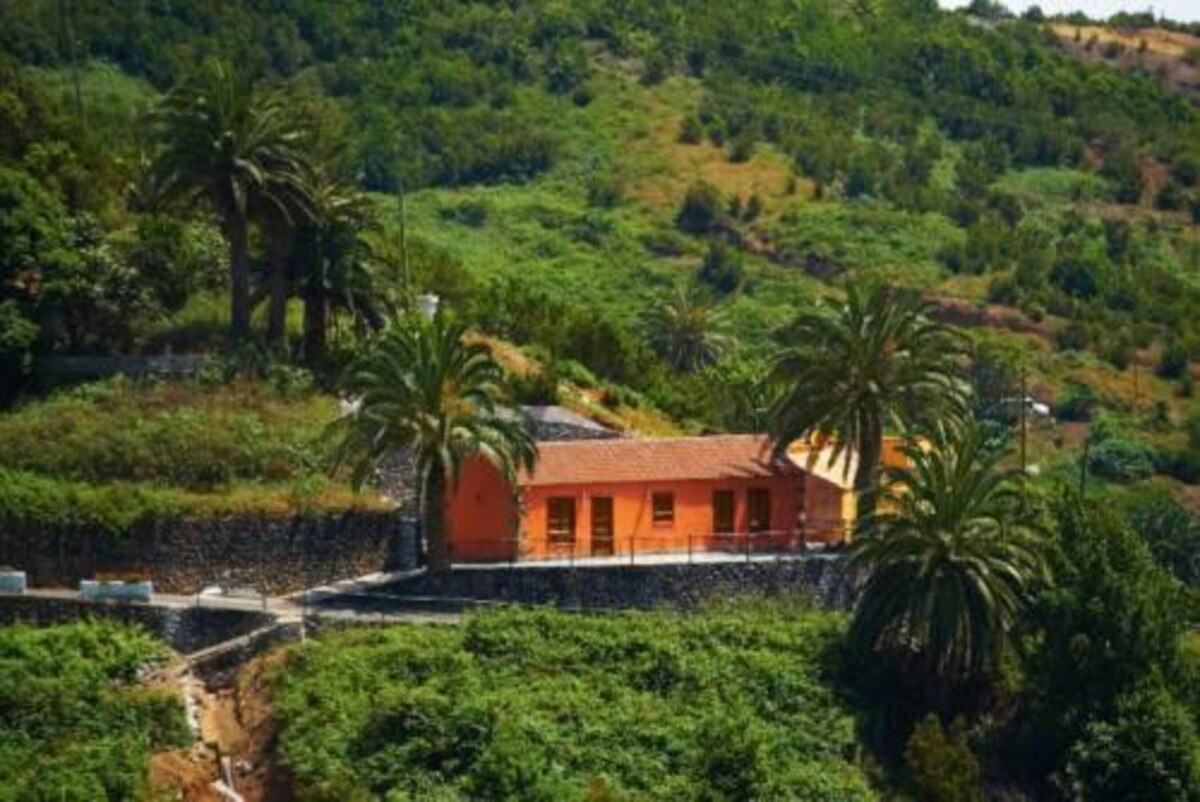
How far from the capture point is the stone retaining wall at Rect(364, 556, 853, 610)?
2480 inches

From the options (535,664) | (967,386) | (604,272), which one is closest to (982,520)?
(967,386)

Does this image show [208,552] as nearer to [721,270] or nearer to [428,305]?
[428,305]

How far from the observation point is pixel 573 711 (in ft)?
189

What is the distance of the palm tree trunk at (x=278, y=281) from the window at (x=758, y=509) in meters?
14.5

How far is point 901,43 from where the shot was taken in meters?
165

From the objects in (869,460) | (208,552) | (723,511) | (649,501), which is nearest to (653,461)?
(649,501)

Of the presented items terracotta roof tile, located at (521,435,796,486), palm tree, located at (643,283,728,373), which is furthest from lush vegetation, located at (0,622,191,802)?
palm tree, located at (643,283,728,373)

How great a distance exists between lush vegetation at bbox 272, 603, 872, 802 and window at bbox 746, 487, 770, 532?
169 inches

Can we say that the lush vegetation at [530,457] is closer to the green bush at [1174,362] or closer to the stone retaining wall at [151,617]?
the stone retaining wall at [151,617]

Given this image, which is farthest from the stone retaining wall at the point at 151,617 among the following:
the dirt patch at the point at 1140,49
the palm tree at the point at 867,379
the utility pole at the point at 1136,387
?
the dirt patch at the point at 1140,49

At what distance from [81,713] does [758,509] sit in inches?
784

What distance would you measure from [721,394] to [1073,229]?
62409mm

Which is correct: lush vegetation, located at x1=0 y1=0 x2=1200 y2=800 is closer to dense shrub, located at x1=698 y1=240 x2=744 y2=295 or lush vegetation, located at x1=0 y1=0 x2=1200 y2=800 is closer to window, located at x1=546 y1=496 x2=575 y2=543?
window, located at x1=546 y1=496 x2=575 y2=543

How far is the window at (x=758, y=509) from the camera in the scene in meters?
66.6
